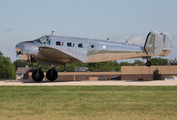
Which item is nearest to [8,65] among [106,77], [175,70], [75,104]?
[106,77]

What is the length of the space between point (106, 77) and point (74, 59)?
3633 cm

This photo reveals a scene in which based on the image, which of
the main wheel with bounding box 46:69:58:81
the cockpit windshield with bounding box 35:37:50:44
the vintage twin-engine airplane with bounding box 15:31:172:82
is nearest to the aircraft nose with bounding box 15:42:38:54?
the vintage twin-engine airplane with bounding box 15:31:172:82

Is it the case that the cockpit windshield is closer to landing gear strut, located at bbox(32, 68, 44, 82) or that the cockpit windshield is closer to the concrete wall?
landing gear strut, located at bbox(32, 68, 44, 82)

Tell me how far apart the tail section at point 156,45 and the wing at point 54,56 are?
8.12 m

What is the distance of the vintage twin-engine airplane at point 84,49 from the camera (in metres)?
26.4

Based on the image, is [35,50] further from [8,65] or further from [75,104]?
[8,65]

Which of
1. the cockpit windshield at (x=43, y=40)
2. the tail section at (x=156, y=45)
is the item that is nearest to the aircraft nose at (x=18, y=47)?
the cockpit windshield at (x=43, y=40)

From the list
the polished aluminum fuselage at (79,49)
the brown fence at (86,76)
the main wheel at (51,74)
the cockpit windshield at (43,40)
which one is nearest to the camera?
the polished aluminum fuselage at (79,49)

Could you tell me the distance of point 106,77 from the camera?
206 ft

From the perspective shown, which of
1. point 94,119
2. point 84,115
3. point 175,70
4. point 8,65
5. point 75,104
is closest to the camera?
point 94,119

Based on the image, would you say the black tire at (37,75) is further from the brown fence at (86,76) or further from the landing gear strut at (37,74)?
the brown fence at (86,76)

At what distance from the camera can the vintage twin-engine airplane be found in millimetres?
26391

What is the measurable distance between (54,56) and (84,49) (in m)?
3.40

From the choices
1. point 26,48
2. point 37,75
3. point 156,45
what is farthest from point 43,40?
point 156,45
